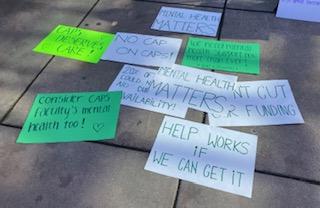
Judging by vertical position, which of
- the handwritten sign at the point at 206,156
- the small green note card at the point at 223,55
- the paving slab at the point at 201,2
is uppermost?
the paving slab at the point at 201,2

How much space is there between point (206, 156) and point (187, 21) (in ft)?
3.34

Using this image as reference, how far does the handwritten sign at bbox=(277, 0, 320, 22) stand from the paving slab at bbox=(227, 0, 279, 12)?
3.0 inches

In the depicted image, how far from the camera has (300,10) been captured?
7.20 feet

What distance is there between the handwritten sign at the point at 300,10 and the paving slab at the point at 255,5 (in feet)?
0.25

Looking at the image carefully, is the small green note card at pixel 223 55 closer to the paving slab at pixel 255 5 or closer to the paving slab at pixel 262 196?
the paving slab at pixel 255 5

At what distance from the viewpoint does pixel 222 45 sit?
2.02 m

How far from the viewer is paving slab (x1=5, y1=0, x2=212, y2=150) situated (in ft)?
5.25

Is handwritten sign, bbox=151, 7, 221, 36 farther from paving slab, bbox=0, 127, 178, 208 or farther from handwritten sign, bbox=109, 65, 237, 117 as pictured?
paving slab, bbox=0, 127, 178, 208

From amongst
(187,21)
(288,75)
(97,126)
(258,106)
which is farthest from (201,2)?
(97,126)

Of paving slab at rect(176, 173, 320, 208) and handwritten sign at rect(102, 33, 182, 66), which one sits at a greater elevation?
handwritten sign at rect(102, 33, 182, 66)

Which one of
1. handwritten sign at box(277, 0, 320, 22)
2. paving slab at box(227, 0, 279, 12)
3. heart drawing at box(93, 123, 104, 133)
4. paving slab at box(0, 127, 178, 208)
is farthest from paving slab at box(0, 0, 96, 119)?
handwritten sign at box(277, 0, 320, 22)

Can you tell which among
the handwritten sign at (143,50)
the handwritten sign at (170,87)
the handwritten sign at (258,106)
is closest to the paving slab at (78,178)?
the handwritten sign at (170,87)

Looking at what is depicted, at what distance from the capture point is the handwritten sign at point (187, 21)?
2145 millimetres

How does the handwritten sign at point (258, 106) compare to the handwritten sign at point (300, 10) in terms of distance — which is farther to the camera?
the handwritten sign at point (300, 10)
